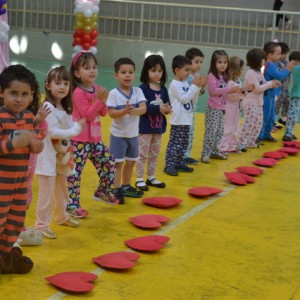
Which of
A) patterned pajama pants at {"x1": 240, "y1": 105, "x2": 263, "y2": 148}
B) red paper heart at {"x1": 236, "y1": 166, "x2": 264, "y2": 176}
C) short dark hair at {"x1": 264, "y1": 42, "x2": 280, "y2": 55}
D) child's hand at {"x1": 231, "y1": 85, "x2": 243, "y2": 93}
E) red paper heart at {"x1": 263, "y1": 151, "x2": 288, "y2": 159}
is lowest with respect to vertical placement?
red paper heart at {"x1": 236, "y1": 166, "x2": 264, "y2": 176}

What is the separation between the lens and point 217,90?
303 inches

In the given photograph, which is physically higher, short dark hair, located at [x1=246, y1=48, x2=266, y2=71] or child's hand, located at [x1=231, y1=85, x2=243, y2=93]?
short dark hair, located at [x1=246, y1=48, x2=266, y2=71]

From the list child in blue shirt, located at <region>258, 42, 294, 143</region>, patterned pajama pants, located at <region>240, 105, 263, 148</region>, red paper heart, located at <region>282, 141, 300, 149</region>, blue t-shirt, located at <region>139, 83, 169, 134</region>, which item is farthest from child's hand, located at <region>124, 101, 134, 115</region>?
red paper heart, located at <region>282, 141, 300, 149</region>

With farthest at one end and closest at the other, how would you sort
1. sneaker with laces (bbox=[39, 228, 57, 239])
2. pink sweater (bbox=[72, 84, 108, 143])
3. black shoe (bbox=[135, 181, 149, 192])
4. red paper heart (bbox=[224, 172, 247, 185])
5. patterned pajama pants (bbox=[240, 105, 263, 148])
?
patterned pajama pants (bbox=[240, 105, 263, 148]) → red paper heart (bbox=[224, 172, 247, 185]) → black shoe (bbox=[135, 181, 149, 192]) → pink sweater (bbox=[72, 84, 108, 143]) → sneaker with laces (bbox=[39, 228, 57, 239])

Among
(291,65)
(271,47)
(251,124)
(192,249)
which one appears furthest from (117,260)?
(291,65)

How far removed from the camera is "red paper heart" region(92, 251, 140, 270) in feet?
14.4

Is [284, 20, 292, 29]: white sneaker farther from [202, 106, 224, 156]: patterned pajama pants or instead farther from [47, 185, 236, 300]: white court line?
[47, 185, 236, 300]: white court line

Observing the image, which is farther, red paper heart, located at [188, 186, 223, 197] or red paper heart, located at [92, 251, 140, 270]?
red paper heart, located at [188, 186, 223, 197]

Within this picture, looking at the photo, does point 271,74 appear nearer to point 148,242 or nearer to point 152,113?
point 152,113

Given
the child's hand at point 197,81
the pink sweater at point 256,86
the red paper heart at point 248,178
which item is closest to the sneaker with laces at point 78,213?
the child's hand at point 197,81

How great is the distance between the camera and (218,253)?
4.84 m

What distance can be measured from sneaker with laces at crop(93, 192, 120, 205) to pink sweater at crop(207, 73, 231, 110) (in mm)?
2334

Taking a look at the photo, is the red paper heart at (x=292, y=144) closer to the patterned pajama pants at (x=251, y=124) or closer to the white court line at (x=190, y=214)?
the patterned pajama pants at (x=251, y=124)

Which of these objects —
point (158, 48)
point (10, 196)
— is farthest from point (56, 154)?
point (158, 48)
